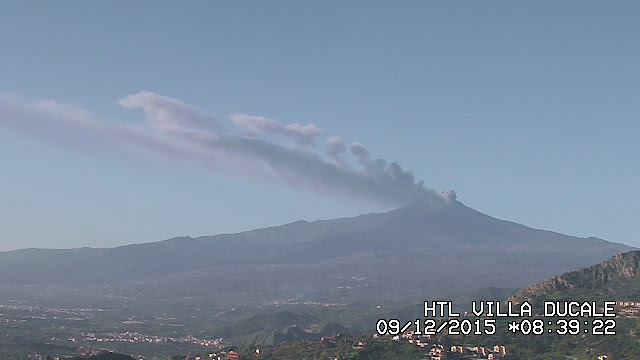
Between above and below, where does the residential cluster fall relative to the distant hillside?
below

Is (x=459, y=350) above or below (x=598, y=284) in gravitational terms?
below

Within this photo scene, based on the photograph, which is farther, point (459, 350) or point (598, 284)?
point (598, 284)

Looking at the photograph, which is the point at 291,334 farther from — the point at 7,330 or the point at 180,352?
the point at 7,330

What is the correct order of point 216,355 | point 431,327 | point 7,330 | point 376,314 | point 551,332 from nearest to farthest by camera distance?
point 216,355
point 551,332
point 431,327
point 7,330
point 376,314

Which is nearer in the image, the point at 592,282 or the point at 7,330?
the point at 592,282

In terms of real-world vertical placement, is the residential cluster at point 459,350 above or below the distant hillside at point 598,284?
below

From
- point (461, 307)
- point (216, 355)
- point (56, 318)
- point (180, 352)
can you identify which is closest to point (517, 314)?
point (216, 355)

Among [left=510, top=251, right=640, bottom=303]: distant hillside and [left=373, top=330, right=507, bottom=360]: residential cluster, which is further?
[left=510, top=251, right=640, bottom=303]: distant hillside

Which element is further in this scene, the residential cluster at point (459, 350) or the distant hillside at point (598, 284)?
the distant hillside at point (598, 284)
